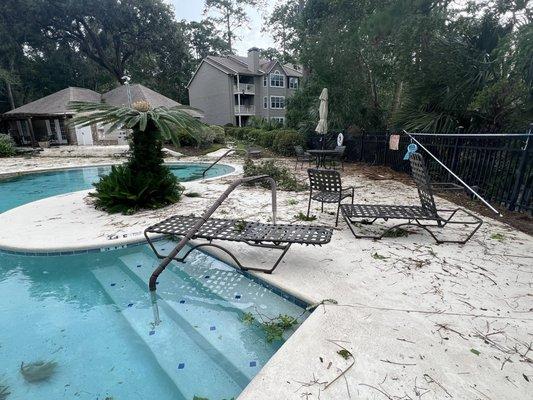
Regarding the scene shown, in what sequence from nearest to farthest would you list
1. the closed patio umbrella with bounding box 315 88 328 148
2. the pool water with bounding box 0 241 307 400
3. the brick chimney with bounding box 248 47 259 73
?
the pool water with bounding box 0 241 307 400 < the closed patio umbrella with bounding box 315 88 328 148 < the brick chimney with bounding box 248 47 259 73

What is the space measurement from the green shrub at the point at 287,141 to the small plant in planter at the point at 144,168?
30.6 ft

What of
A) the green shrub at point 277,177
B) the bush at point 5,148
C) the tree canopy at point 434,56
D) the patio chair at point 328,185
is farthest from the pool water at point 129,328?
the bush at point 5,148

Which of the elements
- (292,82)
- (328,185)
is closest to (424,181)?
(328,185)

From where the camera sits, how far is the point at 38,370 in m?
2.63

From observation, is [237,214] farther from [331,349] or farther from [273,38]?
[273,38]

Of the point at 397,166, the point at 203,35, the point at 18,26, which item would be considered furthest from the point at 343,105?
the point at 203,35

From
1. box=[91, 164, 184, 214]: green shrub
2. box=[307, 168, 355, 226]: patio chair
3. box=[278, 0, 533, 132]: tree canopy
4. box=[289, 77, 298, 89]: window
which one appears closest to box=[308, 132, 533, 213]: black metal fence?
box=[278, 0, 533, 132]: tree canopy

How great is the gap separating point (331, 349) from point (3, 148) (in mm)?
24039

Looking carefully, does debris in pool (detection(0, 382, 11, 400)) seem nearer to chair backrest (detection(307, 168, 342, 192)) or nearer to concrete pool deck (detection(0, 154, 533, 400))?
concrete pool deck (detection(0, 154, 533, 400))

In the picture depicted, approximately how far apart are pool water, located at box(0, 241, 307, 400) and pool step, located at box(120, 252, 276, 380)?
1 cm

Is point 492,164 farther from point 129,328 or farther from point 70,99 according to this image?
point 70,99

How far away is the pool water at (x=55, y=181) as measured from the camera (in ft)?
30.6

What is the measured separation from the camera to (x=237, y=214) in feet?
20.0

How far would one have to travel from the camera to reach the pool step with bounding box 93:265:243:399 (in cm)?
243
